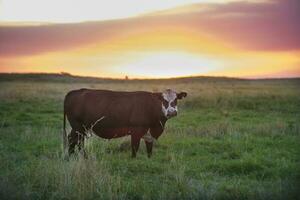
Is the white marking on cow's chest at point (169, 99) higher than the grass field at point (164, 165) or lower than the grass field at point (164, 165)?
higher

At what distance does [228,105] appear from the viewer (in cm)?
2522

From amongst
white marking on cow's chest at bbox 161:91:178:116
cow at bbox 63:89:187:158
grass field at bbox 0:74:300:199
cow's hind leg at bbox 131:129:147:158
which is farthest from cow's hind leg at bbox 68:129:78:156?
white marking on cow's chest at bbox 161:91:178:116

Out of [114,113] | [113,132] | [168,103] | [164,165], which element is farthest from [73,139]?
[164,165]

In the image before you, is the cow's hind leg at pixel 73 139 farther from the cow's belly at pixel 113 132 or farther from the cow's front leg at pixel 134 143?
the cow's front leg at pixel 134 143

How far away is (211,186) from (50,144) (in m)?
5.55

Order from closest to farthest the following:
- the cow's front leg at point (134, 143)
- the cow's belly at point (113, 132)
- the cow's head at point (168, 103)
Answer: the cow's front leg at point (134, 143)
the cow's head at point (168, 103)
the cow's belly at point (113, 132)

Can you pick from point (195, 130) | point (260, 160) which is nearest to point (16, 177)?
point (260, 160)

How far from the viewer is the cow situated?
11836mm

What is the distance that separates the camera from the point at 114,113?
11914 mm

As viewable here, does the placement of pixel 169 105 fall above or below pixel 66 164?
above

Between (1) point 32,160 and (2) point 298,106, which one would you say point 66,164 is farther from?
(2) point 298,106

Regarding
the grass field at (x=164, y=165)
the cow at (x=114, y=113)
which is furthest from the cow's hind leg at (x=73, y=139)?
the grass field at (x=164, y=165)

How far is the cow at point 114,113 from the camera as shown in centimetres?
1184

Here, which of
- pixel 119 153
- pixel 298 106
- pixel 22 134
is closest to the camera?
pixel 119 153
